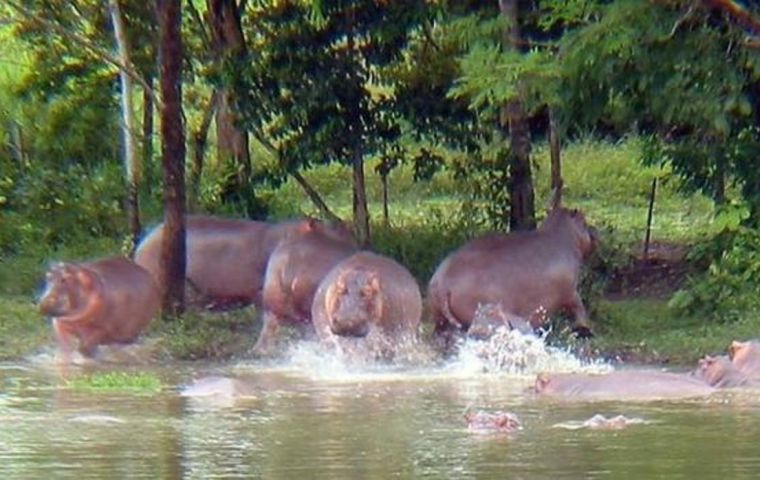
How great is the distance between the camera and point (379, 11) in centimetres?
1658

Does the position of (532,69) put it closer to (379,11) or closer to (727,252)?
(727,252)

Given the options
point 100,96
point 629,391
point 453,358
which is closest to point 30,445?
point 629,391

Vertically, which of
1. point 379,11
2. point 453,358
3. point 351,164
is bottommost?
point 453,358

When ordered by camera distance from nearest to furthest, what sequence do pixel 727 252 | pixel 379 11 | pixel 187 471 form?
pixel 187 471
pixel 727 252
pixel 379 11

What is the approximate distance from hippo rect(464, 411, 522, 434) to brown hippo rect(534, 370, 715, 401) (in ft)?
3.78

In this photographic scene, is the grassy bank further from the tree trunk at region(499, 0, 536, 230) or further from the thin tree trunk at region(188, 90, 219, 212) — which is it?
the thin tree trunk at region(188, 90, 219, 212)

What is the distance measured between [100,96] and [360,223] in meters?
3.31

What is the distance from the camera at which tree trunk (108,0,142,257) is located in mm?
16609

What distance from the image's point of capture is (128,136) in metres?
17.2

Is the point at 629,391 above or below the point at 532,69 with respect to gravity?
below

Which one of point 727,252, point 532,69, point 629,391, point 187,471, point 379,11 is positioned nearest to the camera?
point 187,471

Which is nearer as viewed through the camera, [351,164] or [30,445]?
[30,445]

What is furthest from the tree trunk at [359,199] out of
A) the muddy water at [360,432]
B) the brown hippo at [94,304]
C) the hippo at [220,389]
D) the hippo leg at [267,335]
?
the hippo at [220,389]

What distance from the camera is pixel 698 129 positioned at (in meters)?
14.7
